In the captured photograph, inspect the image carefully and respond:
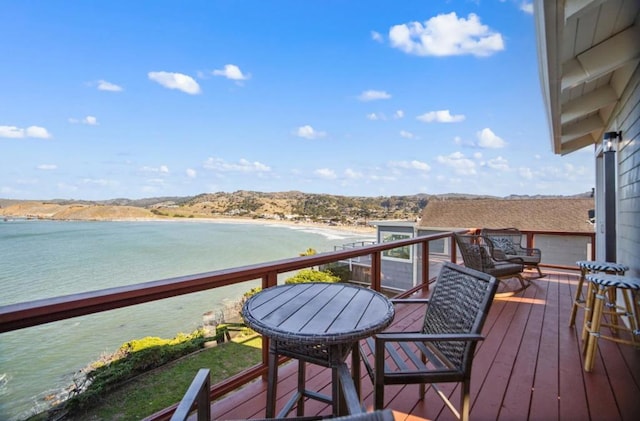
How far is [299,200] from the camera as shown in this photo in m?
47.4

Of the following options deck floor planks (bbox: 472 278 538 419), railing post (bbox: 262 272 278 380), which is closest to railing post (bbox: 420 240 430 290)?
deck floor planks (bbox: 472 278 538 419)

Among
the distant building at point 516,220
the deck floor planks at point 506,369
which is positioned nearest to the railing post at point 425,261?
the deck floor planks at point 506,369

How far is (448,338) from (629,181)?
118 inches

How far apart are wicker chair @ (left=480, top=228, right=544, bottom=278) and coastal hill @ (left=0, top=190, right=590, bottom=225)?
25134 mm

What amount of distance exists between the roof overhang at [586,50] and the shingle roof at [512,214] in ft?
40.1

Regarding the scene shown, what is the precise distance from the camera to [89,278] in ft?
66.9

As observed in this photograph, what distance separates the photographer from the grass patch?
3.09 meters

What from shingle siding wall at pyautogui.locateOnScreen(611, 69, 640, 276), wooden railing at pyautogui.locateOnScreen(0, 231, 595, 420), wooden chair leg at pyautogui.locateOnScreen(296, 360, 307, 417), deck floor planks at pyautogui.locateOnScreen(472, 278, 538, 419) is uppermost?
shingle siding wall at pyautogui.locateOnScreen(611, 69, 640, 276)

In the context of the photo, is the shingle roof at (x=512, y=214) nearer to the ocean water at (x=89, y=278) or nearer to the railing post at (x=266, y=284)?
the ocean water at (x=89, y=278)

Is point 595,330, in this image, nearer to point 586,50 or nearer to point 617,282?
point 617,282

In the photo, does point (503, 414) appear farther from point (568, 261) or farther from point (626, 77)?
point (568, 261)

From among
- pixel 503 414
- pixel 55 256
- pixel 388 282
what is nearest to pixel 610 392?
pixel 503 414

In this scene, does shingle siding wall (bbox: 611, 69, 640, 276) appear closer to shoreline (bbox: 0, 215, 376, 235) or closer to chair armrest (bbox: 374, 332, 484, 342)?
chair armrest (bbox: 374, 332, 484, 342)

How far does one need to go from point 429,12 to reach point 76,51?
20.2 meters
